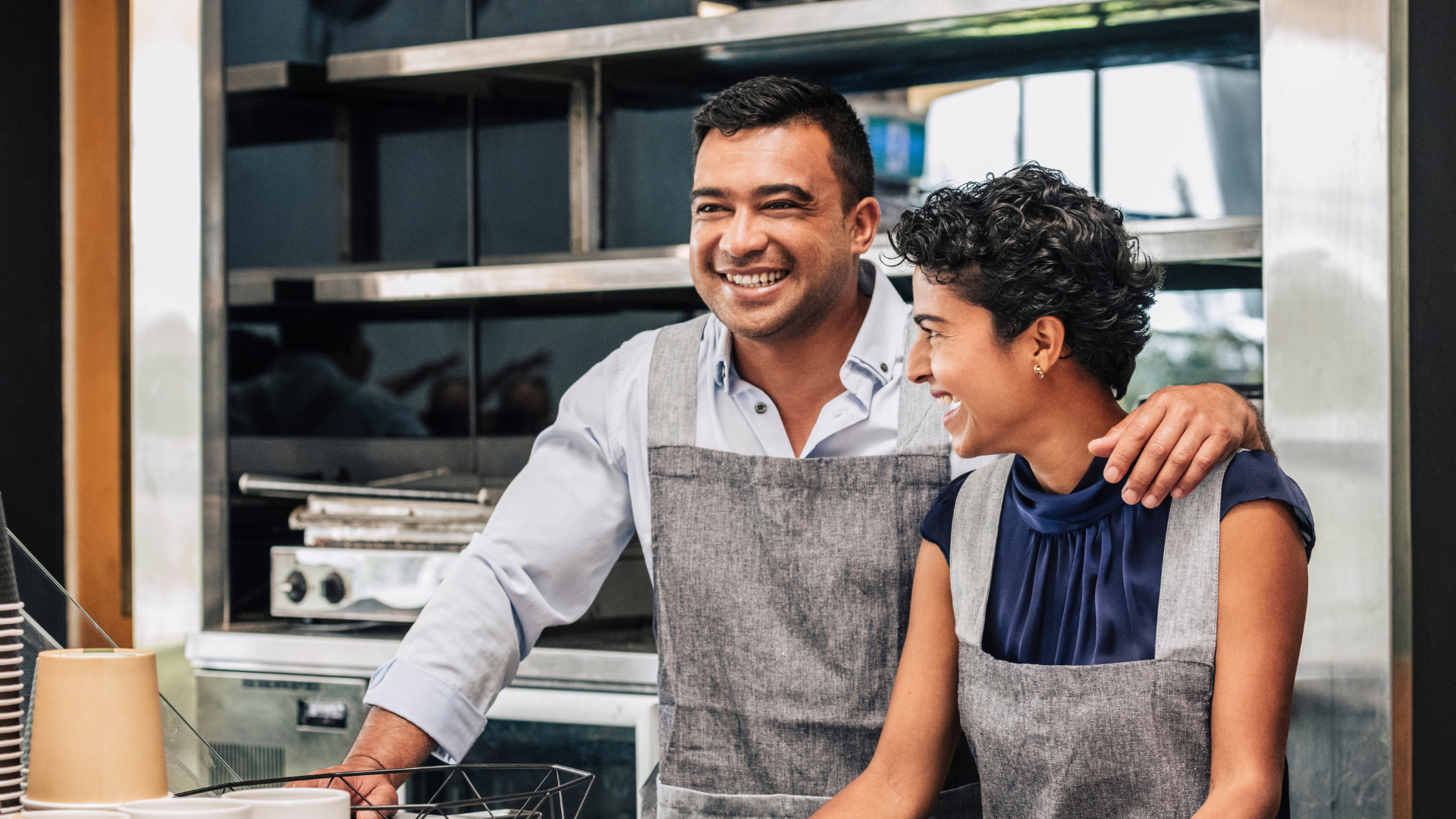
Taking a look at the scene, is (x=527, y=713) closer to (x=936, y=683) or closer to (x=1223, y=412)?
(x=936, y=683)

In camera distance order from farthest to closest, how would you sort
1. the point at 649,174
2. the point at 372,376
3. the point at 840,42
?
the point at 372,376 < the point at 649,174 < the point at 840,42

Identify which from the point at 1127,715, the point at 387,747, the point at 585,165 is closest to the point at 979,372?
the point at 1127,715

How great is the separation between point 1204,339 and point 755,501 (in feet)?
3.33

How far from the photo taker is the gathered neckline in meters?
1.19

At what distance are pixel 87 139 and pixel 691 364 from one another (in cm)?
164

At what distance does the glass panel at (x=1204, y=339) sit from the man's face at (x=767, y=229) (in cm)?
86

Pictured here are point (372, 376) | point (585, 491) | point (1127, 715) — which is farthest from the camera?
point (372, 376)

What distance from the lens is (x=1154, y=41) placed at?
2016 millimetres

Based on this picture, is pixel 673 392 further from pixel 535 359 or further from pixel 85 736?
pixel 535 359

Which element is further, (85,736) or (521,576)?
(521,576)

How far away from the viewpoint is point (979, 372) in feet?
3.92

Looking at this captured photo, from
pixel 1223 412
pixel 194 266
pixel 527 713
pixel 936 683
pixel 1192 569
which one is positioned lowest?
pixel 527 713

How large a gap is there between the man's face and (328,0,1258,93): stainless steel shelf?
49cm

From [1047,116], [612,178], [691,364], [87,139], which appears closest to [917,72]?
[1047,116]
